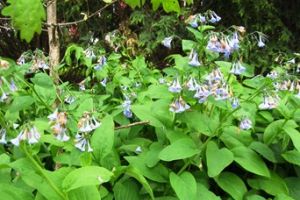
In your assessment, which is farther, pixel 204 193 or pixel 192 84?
pixel 192 84

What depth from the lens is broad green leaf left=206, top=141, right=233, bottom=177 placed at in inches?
70.3

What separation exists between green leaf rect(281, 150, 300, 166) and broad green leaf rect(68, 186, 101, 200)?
80cm

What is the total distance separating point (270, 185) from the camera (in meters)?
1.95

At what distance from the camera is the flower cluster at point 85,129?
1675mm

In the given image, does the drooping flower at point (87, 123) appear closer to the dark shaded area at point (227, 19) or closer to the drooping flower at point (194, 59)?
the drooping flower at point (194, 59)

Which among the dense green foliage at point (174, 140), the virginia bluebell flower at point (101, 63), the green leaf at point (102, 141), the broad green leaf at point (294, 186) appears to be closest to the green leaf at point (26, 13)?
the dense green foliage at point (174, 140)

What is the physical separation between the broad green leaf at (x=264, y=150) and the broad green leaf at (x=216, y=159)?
0.16m

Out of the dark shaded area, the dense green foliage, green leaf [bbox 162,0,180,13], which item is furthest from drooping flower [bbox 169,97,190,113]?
the dark shaded area

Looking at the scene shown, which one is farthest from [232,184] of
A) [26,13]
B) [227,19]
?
[227,19]

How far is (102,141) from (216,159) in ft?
1.33

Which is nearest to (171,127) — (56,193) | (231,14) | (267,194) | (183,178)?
(183,178)

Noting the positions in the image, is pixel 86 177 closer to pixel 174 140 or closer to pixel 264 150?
pixel 174 140

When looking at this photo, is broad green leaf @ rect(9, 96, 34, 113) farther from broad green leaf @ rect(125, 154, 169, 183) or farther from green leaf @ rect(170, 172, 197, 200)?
green leaf @ rect(170, 172, 197, 200)

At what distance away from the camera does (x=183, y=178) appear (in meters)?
1.78
